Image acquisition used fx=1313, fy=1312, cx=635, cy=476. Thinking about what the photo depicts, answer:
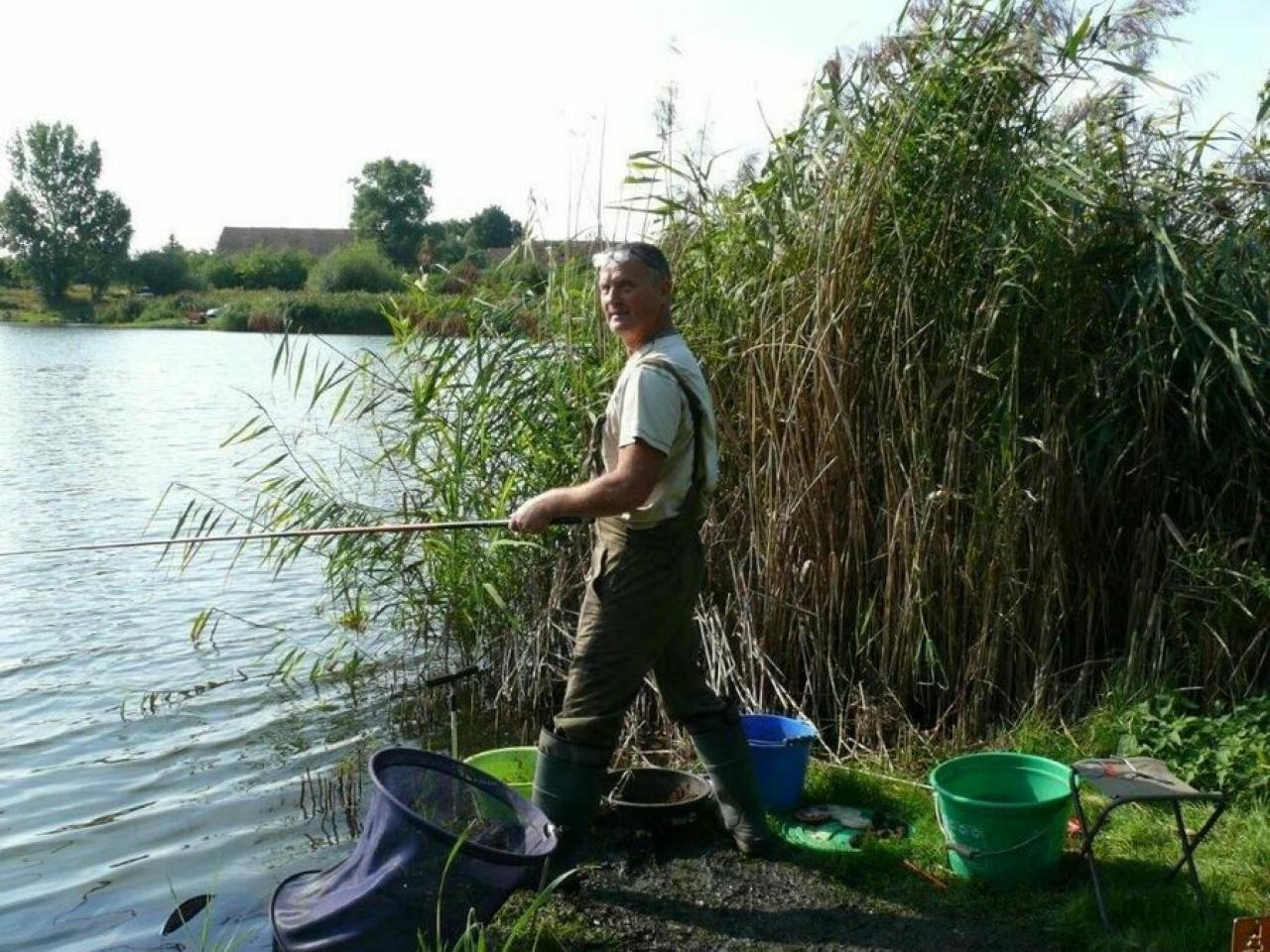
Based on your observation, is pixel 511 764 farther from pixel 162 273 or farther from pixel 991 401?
pixel 162 273

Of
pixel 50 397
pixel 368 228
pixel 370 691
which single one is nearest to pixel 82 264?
pixel 368 228

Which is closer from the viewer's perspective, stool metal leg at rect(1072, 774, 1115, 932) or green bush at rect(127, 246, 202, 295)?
stool metal leg at rect(1072, 774, 1115, 932)

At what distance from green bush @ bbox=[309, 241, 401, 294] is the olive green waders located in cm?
2189

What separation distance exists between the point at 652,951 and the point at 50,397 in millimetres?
19628

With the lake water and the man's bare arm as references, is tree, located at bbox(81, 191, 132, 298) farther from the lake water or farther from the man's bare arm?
the man's bare arm

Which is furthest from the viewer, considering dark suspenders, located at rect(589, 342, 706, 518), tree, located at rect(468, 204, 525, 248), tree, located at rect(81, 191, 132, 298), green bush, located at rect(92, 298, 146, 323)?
tree, located at rect(81, 191, 132, 298)

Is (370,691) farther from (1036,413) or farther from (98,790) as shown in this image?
(1036,413)

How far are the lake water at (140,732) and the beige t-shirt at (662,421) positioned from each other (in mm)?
1813

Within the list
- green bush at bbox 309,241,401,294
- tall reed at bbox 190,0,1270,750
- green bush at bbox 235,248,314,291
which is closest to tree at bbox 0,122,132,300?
green bush at bbox 235,248,314,291

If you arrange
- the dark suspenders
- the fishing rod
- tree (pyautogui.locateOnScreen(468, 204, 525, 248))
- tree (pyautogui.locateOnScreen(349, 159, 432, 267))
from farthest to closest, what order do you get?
1. tree (pyautogui.locateOnScreen(349, 159, 432, 267))
2. tree (pyautogui.locateOnScreen(468, 204, 525, 248))
3. the fishing rod
4. the dark suspenders

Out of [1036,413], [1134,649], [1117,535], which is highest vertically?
[1036,413]

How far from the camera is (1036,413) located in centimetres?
490

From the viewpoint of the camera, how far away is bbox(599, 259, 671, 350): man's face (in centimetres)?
363

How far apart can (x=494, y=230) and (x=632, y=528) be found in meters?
7.33
